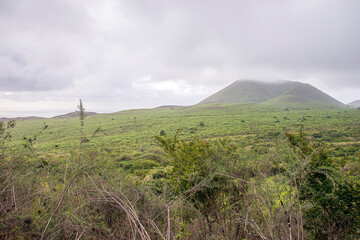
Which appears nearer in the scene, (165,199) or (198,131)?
(165,199)

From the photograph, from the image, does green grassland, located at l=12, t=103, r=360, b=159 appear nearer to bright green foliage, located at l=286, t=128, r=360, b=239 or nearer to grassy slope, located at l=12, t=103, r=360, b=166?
grassy slope, located at l=12, t=103, r=360, b=166

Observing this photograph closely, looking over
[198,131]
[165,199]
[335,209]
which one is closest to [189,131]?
[198,131]

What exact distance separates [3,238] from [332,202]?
19.4 ft

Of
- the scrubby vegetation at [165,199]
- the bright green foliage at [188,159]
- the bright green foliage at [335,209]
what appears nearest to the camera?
the scrubby vegetation at [165,199]

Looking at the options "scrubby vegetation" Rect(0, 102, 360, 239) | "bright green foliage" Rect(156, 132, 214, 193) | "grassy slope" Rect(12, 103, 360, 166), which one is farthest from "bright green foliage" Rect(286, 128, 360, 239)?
"bright green foliage" Rect(156, 132, 214, 193)

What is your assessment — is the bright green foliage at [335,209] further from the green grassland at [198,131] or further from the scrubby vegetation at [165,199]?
the green grassland at [198,131]

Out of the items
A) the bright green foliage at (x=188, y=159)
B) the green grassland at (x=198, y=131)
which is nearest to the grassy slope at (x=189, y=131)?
the green grassland at (x=198, y=131)

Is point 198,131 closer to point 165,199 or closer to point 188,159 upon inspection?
point 188,159

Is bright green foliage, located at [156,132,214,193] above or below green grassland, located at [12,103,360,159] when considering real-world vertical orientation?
above

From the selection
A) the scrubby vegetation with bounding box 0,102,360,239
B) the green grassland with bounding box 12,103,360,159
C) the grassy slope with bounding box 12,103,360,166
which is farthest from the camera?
the green grassland with bounding box 12,103,360,159

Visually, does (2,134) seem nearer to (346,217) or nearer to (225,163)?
(225,163)

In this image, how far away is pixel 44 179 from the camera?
3.62 meters

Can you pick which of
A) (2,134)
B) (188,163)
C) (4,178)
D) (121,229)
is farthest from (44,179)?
(188,163)

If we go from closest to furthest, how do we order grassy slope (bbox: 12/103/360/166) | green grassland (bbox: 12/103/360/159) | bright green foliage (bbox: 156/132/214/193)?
bright green foliage (bbox: 156/132/214/193)
grassy slope (bbox: 12/103/360/166)
green grassland (bbox: 12/103/360/159)
